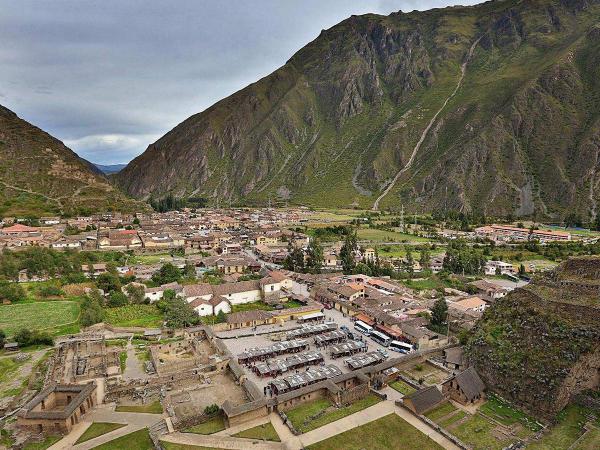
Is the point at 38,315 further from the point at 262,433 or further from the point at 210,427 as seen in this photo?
the point at 262,433

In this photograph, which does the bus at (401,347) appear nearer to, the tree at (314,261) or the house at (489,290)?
the house at (489,290)

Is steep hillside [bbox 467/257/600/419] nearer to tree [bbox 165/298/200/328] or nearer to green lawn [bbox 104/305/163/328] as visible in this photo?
tree [bbox 165/298/200/328]

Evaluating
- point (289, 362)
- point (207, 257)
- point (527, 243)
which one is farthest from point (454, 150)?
point (289, 362)

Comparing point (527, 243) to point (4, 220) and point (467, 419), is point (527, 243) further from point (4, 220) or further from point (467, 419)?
point (4, 220)

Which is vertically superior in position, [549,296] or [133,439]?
[549,296]

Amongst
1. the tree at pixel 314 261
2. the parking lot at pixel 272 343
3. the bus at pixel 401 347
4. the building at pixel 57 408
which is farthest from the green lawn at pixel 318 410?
the tree at pixel 314 261

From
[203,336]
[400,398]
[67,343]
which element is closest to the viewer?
[400,398]

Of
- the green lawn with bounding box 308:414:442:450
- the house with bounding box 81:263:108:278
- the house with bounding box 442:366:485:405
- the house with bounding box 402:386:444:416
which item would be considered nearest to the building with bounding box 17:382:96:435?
the green lawn with bounding box 308:414:442:450
